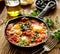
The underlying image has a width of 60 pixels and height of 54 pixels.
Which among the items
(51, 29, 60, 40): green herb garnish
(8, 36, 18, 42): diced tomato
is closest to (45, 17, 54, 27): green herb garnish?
(51, 29, 60, 40): green herb garnish

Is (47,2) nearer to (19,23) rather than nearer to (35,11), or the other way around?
(35,11)

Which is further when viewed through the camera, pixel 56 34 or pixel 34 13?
pixel 34 13

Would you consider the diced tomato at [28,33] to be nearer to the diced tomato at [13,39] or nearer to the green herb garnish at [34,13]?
the diced tomato at [13,39]

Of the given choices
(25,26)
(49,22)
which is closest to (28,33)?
(25,26)

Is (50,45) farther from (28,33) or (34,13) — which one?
(34,13)

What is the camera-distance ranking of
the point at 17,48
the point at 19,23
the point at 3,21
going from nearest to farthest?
the point at 17,48 < the point at 19,23 < the point at 3,21

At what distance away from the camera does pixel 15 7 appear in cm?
132

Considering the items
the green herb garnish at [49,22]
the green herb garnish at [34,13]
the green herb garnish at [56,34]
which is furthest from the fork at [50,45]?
the green herb garnish at [34,13]

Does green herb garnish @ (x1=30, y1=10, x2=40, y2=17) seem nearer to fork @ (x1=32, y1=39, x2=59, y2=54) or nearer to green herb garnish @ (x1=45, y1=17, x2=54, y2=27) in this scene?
green herb garnish @ (x1=45, y1=17, x2=54, y2=27)

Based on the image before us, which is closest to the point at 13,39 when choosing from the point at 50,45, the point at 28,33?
the point at 28,33

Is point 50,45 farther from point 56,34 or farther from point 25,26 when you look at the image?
point 25,26

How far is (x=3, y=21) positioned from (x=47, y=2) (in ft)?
1.08

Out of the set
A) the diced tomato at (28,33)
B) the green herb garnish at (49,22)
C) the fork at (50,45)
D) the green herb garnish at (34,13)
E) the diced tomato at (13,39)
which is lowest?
the fork at (50,45)

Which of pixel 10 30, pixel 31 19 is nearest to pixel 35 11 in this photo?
pixel 31 19
